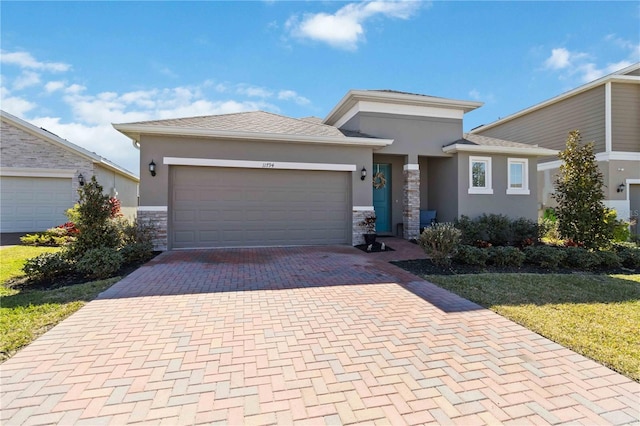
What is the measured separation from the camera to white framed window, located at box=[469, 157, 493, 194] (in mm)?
11797

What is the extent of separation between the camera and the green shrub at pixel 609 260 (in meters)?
7.93

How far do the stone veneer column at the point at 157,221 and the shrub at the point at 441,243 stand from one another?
739 cm

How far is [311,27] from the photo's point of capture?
10188 mm

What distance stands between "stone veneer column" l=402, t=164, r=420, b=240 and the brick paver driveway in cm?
676

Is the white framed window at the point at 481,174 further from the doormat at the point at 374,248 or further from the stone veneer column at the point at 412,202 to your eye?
the doormat at the point at 374,248

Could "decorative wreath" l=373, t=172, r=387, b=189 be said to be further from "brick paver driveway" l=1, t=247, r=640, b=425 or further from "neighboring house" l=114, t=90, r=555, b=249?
"brick paver driveway" l=1, t=247, r=640, b=425

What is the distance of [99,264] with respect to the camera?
629 centimetres

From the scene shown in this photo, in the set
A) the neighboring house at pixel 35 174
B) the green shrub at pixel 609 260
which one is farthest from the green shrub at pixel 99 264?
the green shrub at pixel 609 260

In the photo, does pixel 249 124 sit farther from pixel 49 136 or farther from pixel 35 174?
pixel 35 174

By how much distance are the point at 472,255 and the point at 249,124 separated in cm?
798

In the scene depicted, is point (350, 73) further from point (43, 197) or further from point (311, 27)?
point (43, 197)

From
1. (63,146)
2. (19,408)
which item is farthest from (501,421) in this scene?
(63,146)

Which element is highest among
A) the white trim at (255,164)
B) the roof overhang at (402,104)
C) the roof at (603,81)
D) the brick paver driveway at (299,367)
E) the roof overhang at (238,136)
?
the roof at (603,81)

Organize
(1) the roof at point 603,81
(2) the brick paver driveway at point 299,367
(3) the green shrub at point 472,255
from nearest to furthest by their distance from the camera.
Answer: (2) the brick paver driveway at point 299,367 → (3) the green shrub at point 472,255 → (1) the roof at point 603,81
